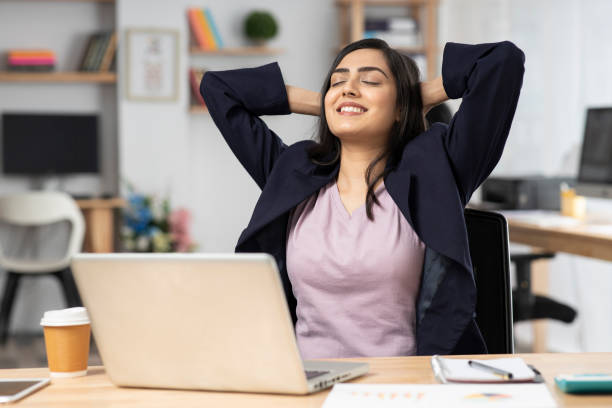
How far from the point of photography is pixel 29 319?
536 centimetres

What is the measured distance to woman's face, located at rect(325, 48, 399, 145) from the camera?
5.56 ft

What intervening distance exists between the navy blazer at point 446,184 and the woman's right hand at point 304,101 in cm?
14

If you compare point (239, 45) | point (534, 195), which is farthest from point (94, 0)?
point (534, 195)

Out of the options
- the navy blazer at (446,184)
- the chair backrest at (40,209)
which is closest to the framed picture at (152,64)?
the chair backrest at (40,209)

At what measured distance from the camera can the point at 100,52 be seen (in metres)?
5.25

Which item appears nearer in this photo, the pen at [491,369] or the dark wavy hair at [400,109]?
the pen at [491,369]

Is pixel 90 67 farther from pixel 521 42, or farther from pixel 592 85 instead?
pixel 592 85

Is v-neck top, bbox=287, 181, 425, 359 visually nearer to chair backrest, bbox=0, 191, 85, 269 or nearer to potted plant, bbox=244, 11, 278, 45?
chair backrest, bbox=0, 191, 85, 269

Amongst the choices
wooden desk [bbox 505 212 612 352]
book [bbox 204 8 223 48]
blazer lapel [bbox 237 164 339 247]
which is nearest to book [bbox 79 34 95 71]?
book [bbox 204 8 223 48]

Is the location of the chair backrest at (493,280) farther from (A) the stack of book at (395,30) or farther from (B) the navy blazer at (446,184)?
(A) the stack of book at (395,30)

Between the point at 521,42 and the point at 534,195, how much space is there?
3.73ft

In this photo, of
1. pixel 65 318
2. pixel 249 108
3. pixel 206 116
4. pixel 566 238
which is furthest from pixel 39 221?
pixel 65 318

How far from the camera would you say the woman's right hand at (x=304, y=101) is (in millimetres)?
1941

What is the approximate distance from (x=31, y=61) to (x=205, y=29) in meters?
1.09
